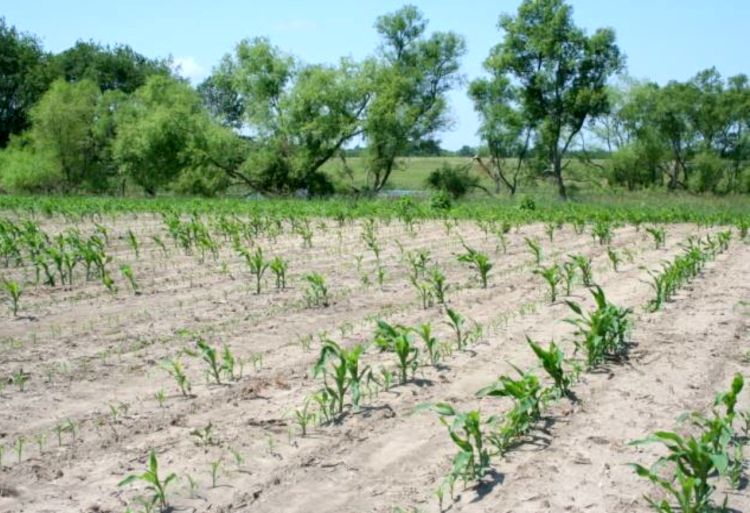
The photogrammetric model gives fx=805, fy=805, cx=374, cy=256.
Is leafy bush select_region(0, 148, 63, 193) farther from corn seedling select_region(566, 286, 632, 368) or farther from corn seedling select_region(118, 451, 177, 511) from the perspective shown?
corn seedling select_region(118, 451, 177, 511)

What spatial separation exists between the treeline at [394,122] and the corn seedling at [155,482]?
35.6 meters

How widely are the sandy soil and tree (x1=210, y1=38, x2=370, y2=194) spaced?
28.8 meters

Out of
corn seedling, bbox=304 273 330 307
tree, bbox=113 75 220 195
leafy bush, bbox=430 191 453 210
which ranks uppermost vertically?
tree, bbox=113 75 220 195

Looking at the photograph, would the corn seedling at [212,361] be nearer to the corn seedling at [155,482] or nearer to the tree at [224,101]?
the corn seedling at [155,482]

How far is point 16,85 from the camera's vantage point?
57.7 metres

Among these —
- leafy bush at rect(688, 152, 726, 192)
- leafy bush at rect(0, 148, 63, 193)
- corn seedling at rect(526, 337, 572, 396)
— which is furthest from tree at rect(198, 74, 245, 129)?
corn seedling at rect(526, 337, 572, 396)

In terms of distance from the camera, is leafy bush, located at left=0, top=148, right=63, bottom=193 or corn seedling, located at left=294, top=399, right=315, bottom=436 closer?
corn seedling, located at left=294, top=399, right=315, bottom=436

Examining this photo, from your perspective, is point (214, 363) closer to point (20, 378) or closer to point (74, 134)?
point (20, 378)

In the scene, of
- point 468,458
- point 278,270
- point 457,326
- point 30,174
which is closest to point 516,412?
point 468,458

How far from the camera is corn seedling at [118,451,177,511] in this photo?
430 cm

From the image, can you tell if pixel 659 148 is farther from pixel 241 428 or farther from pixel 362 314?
pixel 241 428

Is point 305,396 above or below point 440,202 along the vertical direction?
below

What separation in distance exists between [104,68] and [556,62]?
3767 centimetres

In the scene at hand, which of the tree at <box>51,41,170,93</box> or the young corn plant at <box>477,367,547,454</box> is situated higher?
the tree at <box>51,41,170,93</box>
